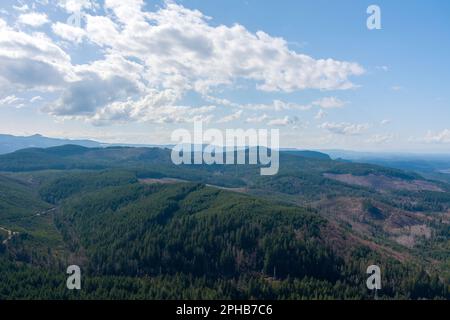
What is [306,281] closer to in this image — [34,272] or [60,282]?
[60,282]

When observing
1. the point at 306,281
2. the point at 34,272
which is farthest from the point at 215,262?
the point at 34,272
